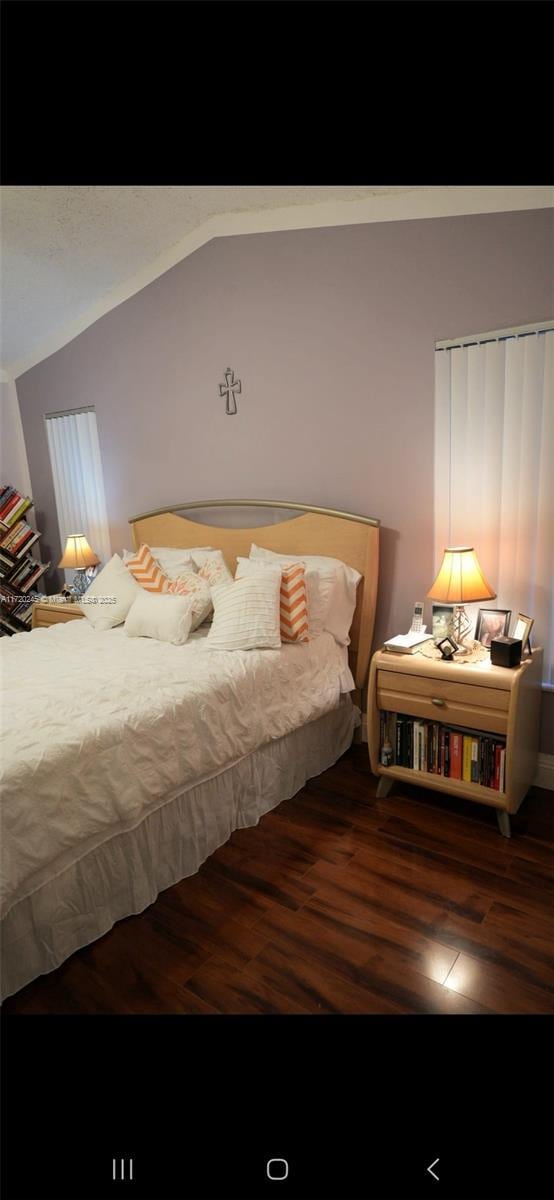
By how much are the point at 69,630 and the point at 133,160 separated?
242 cm

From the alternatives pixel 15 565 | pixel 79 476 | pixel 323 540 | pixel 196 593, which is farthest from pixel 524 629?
pixel 15 565

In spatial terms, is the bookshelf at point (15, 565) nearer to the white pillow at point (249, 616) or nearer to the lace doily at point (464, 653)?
the white pillow at point (249, 616)

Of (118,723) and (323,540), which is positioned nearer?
(118,723)

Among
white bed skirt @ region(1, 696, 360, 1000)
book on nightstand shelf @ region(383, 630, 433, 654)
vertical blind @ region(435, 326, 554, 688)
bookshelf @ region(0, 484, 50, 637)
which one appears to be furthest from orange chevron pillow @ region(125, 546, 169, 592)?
bookshelf @ region(0, 484, 50, 637)

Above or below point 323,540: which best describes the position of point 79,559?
below

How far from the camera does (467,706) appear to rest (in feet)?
6.75

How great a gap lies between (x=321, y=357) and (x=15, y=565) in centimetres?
287

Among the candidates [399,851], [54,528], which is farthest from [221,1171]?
[54,528]

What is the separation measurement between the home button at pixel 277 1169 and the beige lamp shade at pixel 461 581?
1.69 m

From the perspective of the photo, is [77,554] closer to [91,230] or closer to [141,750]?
[91,230]

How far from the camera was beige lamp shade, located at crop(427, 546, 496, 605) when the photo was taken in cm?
219

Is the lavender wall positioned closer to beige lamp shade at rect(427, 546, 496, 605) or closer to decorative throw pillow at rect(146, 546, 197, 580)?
beige lamp shade at rect(427, 546, 496, 605)

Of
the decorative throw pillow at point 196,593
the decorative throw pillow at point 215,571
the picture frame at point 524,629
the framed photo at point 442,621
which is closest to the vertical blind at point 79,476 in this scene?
the decorative throw pillow at point 215,571

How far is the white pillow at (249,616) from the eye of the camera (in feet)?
7.68
